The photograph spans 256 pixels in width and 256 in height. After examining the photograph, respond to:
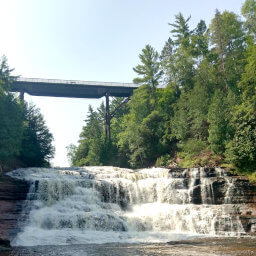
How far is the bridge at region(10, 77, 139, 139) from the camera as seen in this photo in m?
46.6

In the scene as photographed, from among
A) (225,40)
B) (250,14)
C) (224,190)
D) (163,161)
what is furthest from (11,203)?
(250,14)

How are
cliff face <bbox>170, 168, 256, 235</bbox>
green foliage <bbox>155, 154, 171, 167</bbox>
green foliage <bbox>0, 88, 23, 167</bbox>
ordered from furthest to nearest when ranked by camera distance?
green foliage <bbox>155, 154, 171, 167</bbox> → green foliage <bbox>0, 88, 23, 167</bbox> → cliff face <bbox>170, 168, 256, 235</bbox>

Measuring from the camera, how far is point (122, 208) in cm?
2425

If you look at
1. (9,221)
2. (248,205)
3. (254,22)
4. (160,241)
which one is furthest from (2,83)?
(254,22)

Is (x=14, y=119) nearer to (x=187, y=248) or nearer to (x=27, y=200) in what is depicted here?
(x=27, y=200)

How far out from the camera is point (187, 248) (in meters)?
14.9

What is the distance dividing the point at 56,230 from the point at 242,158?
16.8 meters

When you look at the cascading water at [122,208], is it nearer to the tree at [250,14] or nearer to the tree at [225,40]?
the tree at [225,40]

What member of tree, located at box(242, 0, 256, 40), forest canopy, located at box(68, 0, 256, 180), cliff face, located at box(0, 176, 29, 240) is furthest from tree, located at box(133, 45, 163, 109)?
cliff face, located at box(0, 176, 29, 240)

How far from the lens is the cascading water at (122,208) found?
63.3ft

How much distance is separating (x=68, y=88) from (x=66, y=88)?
317 millimetres

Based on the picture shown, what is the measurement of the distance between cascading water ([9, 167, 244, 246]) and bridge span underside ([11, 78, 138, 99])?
21252mm

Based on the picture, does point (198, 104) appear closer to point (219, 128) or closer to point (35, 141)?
point (219, 128)

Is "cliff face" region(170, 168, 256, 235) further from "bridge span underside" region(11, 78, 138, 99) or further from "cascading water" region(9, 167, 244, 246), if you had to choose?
"bridge span underside" region(11, 78, 138, 99)
